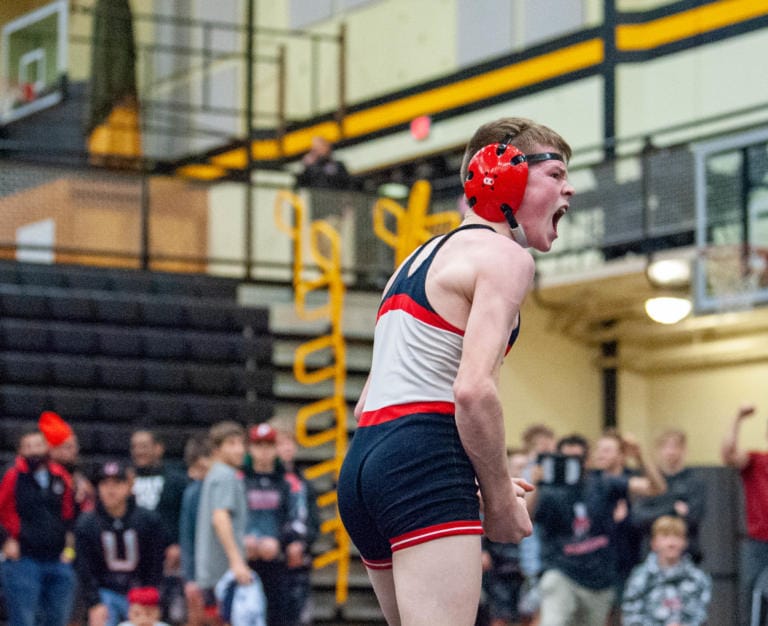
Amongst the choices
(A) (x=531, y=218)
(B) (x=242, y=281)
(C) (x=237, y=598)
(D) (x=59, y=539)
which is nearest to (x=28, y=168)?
(B) (x=242, y=281)

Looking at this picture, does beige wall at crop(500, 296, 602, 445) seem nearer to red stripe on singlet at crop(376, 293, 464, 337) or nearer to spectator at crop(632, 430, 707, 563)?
spectator at crop(632, 430, 707, 563)

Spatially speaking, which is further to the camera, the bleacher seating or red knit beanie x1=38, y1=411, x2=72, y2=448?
the bleacher seating

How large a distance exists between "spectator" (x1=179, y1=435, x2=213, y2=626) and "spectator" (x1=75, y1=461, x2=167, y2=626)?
0.31 meters

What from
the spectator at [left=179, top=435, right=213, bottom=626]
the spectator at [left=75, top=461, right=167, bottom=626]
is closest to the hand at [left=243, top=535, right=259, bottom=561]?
the spectator at [left=179, top=435, right=213, bottom=626]

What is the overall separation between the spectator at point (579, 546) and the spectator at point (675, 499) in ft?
0.68

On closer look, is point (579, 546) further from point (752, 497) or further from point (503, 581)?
point (503, 581)

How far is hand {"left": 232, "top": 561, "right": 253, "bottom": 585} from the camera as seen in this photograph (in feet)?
32.3

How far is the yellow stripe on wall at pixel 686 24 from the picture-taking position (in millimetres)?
16203

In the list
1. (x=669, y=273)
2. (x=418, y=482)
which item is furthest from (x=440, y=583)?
(x=669, y=273)

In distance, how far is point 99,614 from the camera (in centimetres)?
1031

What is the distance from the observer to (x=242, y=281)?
15789 mm

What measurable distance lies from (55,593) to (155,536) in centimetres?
89

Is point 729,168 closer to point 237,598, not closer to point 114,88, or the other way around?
point 237,598

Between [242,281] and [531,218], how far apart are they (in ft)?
38.8
